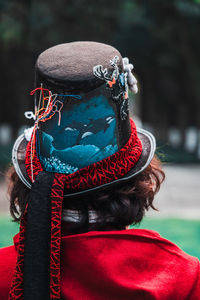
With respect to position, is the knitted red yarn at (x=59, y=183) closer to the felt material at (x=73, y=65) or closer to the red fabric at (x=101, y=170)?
the red fabric at (x=101, y=170)

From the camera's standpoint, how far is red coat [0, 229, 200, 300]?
1556mm

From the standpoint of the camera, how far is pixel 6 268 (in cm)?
169

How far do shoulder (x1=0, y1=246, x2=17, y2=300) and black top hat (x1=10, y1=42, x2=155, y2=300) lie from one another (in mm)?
109

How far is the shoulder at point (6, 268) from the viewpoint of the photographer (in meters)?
1.66

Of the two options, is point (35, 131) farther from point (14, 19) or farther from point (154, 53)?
point (154, 53)

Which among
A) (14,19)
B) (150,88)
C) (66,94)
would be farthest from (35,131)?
(150,88)

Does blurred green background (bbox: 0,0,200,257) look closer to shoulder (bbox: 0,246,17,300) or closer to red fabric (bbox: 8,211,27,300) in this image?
shoulder (bbox: 0,246,17,300)

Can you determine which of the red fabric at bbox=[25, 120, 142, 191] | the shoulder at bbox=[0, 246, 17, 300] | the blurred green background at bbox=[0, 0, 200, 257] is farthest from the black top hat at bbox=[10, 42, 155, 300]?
the blurred green background at bbox=[0, 0, 200, 257]

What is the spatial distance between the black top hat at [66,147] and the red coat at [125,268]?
0.08 meters

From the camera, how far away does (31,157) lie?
Result: 169 cm

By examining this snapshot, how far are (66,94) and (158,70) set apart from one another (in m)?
20.3

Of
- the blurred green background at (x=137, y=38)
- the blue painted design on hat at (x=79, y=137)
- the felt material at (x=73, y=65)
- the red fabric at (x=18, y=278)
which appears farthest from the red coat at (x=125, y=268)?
the blurred green background at (x=137, y=38)

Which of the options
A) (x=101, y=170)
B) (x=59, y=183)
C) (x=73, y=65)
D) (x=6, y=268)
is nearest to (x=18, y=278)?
(x=6, y=268)

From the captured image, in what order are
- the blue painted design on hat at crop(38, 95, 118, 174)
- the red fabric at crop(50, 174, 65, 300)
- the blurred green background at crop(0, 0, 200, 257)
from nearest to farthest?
the red fabric at crop(50, 174, 65, 300) < the blue painted design on hat at crop(38, 95, 118, 174) < the blurred green background at crop(0, 0, 200, 257)
